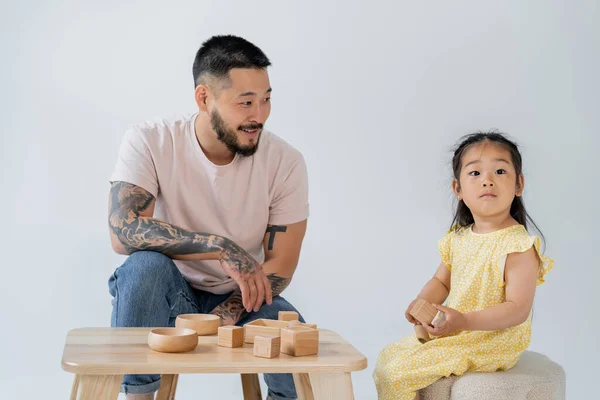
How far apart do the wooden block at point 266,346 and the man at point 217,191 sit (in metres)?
0.65

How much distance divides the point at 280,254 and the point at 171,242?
39 centimetres

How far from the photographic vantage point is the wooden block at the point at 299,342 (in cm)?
164

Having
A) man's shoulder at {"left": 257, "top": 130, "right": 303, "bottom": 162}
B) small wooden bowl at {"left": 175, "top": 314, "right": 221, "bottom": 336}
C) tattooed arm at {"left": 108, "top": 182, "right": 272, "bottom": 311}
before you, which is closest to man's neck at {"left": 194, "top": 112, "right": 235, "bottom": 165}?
man's shoulder at {"left": 257, "top": 130, "right": 303, "bottom": 162}

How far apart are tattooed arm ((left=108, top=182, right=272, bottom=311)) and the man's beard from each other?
29 cm

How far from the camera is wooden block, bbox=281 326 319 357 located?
1643 millimetres

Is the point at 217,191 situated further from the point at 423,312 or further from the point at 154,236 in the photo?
the point at 423,312

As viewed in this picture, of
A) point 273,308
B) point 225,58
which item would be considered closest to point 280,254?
point 273,308

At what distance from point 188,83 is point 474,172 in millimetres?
2183

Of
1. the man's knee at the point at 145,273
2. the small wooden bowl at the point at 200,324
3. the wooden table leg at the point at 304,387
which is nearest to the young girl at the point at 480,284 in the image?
the wooden table leg at the point at 304,387

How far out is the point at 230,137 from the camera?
250 cm

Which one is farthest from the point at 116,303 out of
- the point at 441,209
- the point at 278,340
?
the point at 441,209

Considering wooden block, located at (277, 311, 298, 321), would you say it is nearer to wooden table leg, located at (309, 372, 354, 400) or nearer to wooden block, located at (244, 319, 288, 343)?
wooden block, located at (244, 319, 288, 343)

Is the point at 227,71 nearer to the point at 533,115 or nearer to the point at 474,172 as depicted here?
the point at 474,172

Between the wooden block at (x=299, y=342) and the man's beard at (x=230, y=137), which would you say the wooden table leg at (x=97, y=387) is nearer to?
the wooden block at (x=299, y=342)
